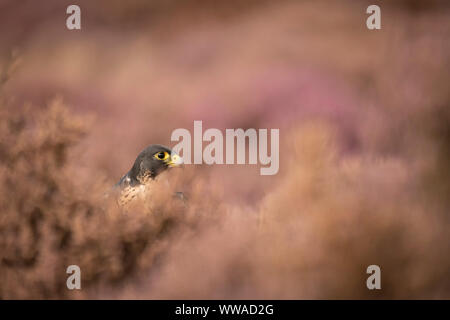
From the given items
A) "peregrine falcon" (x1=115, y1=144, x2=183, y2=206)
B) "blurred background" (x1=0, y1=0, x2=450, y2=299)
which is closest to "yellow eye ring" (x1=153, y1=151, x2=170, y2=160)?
"peregrine falcon" (x1=115, y1=144, x2=183, y2=206)

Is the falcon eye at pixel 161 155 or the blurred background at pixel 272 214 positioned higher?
the falcon eye at pixel 161 155

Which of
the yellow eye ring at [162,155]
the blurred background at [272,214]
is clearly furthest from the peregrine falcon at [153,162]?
the blurred background at [272,214]

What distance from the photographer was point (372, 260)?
5.4 inches

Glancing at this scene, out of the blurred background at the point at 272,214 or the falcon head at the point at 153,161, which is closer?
the blurred background at the point at 272,214

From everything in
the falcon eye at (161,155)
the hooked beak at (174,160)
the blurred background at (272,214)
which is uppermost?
the falcon eye at (161,155)

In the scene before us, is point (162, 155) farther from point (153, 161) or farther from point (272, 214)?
point (272, 214)

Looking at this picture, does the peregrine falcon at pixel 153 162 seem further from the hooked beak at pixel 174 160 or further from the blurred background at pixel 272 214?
the blurred background at pixel 272 214

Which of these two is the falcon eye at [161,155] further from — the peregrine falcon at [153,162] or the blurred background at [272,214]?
the blurred background at [272,214]

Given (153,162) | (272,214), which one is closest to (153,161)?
(153,162)

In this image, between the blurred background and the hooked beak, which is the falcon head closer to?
the hooked beak

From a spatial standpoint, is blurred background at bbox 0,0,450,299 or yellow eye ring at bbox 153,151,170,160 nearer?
blurred background at bbox 0,0,450,299
